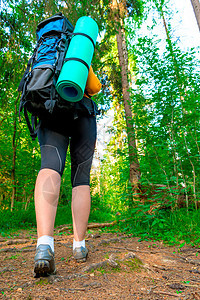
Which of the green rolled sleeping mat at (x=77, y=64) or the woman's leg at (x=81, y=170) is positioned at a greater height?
the green rolled sleeping mat at (x=77, y=64)

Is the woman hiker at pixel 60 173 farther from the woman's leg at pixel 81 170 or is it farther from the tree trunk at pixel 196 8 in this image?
the tree trunk at pixel 196 8

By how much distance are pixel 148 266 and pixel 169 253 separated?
0.71 metres

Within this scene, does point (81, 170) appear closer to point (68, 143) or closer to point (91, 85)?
point (68, 143)

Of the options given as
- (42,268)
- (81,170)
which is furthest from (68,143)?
(42,268)

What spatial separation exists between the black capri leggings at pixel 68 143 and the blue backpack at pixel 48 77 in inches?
3.5

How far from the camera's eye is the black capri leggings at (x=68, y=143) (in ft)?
5.41

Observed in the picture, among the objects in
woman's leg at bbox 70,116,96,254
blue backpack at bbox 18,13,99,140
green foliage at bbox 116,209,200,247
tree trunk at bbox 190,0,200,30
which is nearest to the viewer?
blue backpack at bbox 18,13,99,140

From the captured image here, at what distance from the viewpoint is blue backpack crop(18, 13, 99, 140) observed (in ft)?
5.02

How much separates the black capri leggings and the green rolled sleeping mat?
0.26m

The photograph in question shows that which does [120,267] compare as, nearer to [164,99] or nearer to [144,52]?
Answer: [164,99]

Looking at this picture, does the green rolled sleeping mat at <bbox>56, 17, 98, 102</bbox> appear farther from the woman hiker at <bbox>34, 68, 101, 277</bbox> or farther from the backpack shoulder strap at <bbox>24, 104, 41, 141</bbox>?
the backpack shoulder strap at <bbox>24, 104, 41, 141</bbox>

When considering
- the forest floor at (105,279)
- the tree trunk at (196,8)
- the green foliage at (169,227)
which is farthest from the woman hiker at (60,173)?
the tree trunk at (196,8)

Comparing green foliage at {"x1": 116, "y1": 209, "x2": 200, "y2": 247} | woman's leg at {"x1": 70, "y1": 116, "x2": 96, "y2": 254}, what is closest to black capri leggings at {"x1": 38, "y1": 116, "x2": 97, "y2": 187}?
woman's leg at {"x1": 70, "y1": 116, "x2": 96, "y2": 254}

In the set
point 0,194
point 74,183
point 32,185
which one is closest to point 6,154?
point 32,185
